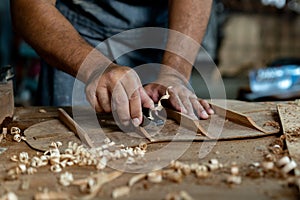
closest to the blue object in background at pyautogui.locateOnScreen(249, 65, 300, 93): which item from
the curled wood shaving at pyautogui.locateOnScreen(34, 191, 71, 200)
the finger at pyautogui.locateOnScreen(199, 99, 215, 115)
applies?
the finger at pyautogui.locateOnScreen(199, 99, 215, 115)

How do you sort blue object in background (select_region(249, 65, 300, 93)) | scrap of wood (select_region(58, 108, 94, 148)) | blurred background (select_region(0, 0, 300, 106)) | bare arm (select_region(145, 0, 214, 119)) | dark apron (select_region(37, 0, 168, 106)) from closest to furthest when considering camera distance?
scrap of wood (select_region(58, 108, 94, 148))
bare arm (select_region(145, 0, 214, 119))
dark apron (select_region(37, 0, 168, 106))
blue object in background (select_region(249, 65, 300, 93))
blurred background (select_region(0, 0, 300, 106))

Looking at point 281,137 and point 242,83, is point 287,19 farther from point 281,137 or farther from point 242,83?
point 281,137

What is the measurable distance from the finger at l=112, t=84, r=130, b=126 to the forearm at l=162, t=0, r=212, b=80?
367 mm

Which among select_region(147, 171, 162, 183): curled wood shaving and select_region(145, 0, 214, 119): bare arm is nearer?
select_region(147, 171, 162, 183): curled wood shaving

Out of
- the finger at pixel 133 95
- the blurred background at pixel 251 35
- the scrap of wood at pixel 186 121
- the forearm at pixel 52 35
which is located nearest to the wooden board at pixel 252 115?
the scrap of wood at pixel 186 121

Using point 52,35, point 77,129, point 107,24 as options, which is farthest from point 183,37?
point 77,129

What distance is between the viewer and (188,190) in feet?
2.63

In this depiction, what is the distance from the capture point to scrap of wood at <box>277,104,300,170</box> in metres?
0.97

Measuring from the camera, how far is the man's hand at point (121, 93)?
1112 mm

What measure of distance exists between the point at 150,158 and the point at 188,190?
181 millimetres

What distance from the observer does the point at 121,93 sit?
111cm

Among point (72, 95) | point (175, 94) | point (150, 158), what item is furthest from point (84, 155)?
point (72, 95)

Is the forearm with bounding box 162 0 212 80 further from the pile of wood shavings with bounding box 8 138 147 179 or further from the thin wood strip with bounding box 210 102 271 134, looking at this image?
the pile of wood shavings with bounding box 8 138 147 179

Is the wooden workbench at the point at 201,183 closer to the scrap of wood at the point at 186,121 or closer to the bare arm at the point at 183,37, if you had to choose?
the scrap of wood at the point at 186,121
